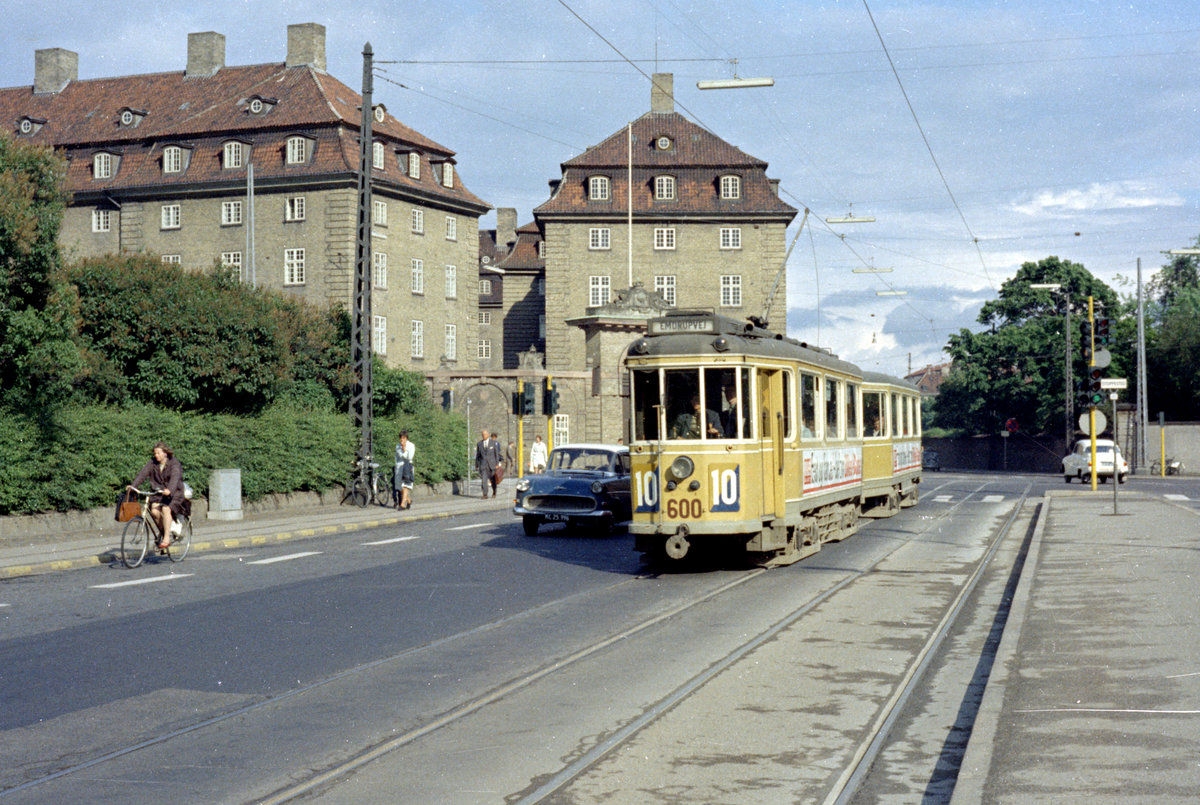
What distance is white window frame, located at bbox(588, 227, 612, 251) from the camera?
236 ft

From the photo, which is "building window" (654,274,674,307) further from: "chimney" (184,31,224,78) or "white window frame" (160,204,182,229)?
"chimney" (184,31,224,78)

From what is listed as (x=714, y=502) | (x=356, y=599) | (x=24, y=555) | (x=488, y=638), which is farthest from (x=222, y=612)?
(x=24, y=555)

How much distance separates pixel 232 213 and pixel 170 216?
3717 mm

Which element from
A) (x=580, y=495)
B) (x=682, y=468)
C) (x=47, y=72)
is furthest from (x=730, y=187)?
(x=682, y=468)

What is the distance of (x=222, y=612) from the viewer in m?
13.4

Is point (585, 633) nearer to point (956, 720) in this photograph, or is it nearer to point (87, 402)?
point (956, 720)

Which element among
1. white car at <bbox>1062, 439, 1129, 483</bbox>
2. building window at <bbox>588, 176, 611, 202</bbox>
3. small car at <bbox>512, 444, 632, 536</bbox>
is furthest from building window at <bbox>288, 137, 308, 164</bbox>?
small car at <bbox>512, 444, 632, 536</bbox>

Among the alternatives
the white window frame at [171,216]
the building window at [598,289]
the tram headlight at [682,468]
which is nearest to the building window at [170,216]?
the white window frame at [171,216]

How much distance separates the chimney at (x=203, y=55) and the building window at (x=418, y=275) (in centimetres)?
1514

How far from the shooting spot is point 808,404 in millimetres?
18516

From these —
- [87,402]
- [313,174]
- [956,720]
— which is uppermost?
[313,174]

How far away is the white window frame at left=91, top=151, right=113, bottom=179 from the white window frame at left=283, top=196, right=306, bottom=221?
10623 millimetres

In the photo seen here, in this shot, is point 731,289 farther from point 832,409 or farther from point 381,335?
point 832,409

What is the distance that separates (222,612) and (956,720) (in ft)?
26.7
